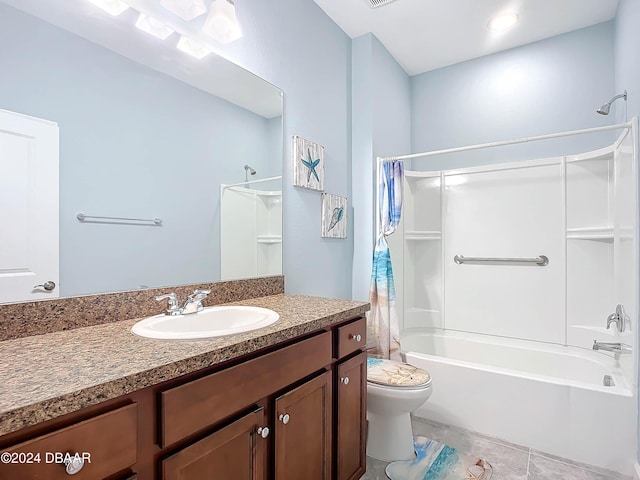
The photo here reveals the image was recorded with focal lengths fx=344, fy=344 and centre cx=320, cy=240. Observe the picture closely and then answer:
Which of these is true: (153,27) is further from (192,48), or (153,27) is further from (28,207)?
(28,207)

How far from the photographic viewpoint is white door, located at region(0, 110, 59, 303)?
96cm

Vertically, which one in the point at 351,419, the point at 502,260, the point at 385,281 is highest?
the point at 502,260

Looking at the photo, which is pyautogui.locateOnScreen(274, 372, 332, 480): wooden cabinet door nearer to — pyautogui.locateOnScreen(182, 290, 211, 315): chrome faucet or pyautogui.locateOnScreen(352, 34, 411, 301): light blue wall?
pyautogui.locateOnScreen(182, 290, 211, 315): chrome faucet

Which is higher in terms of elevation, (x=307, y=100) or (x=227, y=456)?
(x=307, y=100)

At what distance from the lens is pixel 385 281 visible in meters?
2.39

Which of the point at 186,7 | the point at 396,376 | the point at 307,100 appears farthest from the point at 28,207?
the point at 396,376

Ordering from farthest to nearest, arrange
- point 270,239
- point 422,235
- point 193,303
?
point 422,235 < point 270,239 < point 193,303

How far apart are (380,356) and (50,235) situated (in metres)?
1.95

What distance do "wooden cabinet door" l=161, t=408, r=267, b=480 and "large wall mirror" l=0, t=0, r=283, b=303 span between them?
2.13ft

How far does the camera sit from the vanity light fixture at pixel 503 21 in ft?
7.86

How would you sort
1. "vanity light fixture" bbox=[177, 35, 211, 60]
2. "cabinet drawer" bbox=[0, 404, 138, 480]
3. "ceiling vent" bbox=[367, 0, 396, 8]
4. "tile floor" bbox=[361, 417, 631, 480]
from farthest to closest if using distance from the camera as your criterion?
"ceiling vent" bbox=[367, 0, 396, 8] < "tile floor" bbox=[361, 417, 631, 480] < "vanity light fixture" bbox=[177, 35, 211, 60] < "cabinet drawer" bbox=[0, 404, 138, 480]

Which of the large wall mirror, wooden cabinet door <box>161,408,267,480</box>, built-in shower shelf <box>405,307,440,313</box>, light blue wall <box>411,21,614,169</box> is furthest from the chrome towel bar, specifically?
light blue wall <box>411,21,614,169</box>

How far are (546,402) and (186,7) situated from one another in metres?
2.63

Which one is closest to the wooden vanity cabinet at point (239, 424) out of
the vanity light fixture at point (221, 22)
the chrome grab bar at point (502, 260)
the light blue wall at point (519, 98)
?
the vanity light fixture at point (221, 22)
